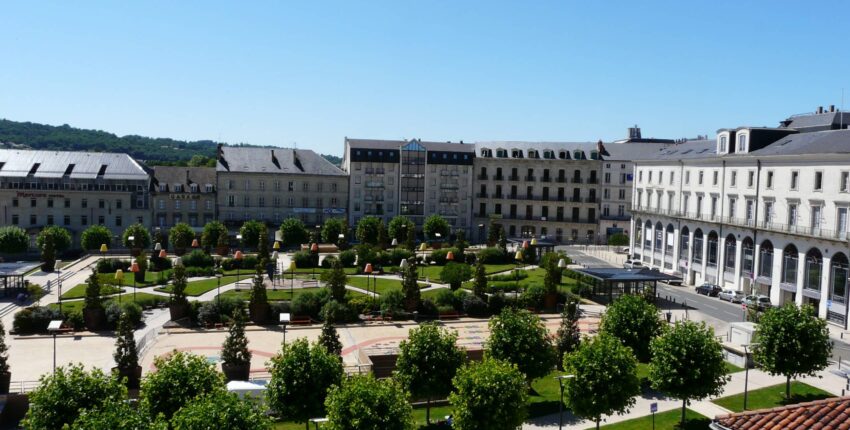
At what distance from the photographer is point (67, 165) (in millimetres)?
93438

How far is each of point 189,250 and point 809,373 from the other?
65851 mm

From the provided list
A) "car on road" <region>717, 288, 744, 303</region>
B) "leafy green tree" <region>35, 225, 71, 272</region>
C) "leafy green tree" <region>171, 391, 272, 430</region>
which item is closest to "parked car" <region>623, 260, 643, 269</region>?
"car on road" <region>717, 288, 744, 303</region>

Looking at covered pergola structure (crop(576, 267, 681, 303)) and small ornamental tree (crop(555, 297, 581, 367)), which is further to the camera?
covered pergola structure (crop(576, 267, 681, 303))

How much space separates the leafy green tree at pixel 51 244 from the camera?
70.0 meters

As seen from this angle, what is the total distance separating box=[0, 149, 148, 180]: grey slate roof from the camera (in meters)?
91.3

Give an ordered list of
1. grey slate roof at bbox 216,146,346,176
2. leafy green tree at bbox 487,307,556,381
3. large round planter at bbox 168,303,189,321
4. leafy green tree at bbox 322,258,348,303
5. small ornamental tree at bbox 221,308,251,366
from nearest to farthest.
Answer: leafy green tree at bbox 487,307,556,381 → small ornamental tree at bbox 221,308,251,366 → large round planter at bbox 168,303,189,321 → leafy green tree at bbox 322,258,348,303 → grey slate roof at bbox 216,146,346,176

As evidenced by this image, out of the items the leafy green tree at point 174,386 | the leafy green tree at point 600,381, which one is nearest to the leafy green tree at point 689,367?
the leafy green tree at point 600,381

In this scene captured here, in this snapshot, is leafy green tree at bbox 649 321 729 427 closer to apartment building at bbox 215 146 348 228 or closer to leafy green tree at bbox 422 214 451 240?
leafy green tree at bbox 422 214 451 240

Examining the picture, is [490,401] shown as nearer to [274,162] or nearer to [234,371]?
[234,371]

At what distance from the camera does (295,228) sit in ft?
282

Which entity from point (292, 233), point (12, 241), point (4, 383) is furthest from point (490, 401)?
point (12, 241)

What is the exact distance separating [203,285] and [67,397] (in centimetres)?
4007

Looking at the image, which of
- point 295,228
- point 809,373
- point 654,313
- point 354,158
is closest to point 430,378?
point 654,313

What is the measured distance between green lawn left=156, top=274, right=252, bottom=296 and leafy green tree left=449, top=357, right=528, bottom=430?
3784 cm
